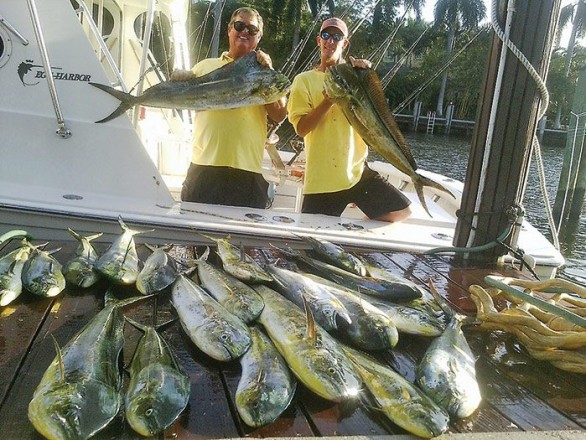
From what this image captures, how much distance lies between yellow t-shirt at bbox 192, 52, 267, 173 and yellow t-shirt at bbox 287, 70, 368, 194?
315 millimetres

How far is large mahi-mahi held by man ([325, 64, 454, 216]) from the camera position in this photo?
348 cm

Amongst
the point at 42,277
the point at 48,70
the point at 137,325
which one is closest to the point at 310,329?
the point at 137,325

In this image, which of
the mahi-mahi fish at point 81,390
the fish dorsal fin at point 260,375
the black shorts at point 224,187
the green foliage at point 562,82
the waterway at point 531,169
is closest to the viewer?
the mahi-mahi fish at point 81,390

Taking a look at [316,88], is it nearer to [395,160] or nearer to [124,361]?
[395,160]

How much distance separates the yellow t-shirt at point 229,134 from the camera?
4.18 metres

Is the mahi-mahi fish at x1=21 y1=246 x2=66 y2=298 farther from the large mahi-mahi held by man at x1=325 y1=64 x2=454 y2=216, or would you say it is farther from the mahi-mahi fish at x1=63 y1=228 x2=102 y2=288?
the large mahi-mahi held by man at x1=325 y1=64 x2=454 y2=216

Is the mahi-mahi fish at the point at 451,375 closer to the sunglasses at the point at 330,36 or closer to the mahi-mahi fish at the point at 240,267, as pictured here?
the mahi-mahi fish at the point at 240,267

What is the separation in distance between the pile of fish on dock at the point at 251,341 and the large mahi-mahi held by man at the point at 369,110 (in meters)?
0.86

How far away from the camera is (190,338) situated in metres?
2.42

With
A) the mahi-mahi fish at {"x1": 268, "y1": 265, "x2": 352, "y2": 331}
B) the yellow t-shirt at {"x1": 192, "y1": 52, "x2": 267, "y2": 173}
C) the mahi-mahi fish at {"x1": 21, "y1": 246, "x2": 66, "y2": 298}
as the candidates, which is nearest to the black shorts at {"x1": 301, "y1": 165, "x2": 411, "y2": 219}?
the yellow t-shirt at {"x1": 192, "y1": 52, "x2": 267, "y2": 173}

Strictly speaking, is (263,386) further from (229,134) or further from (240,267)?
(229,134)

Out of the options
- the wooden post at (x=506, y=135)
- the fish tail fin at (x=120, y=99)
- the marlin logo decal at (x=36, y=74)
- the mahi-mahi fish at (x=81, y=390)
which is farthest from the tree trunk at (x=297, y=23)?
the mahi-mahi fish at (x=81, y=390)

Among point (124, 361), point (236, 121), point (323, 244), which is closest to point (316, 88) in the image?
point (236, 121)

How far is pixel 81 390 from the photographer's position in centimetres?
181
